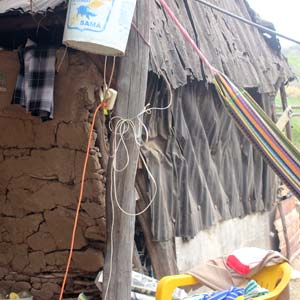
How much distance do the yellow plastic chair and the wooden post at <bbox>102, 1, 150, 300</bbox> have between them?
0.56 m

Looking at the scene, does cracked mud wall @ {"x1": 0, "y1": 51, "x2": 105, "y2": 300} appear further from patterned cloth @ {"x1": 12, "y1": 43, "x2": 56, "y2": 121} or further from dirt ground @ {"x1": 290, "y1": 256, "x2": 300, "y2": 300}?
dirt ground @ {"x1": 290, "y1": 256, "x2": 300, "y2": 300}

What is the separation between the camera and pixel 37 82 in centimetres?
387

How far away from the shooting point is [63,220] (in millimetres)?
4348

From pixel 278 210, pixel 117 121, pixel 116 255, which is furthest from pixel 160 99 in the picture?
pixel 278 210

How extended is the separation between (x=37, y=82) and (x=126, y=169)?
1.27 m

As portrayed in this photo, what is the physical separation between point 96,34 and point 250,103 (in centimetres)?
152

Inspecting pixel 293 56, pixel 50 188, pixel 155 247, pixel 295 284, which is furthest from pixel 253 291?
pixel 293 56

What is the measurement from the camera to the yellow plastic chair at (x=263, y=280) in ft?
11.3

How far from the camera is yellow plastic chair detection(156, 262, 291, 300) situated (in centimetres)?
343

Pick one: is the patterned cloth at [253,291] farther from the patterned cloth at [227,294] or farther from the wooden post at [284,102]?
the wooden post at [284,102]

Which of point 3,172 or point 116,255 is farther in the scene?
point 3,172

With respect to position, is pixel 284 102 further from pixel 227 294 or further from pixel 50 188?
pixel 227 294

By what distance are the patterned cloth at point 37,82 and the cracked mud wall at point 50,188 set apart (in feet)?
0.57

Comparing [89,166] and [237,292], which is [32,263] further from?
[237,292]
